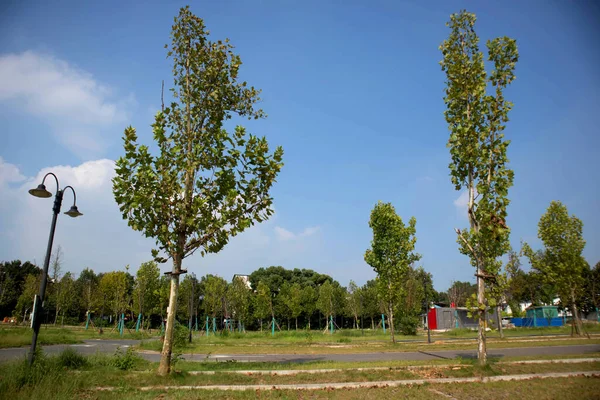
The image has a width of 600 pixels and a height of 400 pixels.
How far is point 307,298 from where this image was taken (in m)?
58.7

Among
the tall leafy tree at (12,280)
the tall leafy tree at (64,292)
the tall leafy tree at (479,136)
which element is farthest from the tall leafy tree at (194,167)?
the tall leafy tree at (12,280)

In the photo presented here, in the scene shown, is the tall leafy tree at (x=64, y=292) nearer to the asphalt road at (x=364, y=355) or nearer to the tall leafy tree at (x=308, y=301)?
the asphalt road at (x=364, y=355)

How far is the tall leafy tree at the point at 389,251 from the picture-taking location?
26547 millimetres

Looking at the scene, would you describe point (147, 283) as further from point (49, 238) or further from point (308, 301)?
point (49, 238)

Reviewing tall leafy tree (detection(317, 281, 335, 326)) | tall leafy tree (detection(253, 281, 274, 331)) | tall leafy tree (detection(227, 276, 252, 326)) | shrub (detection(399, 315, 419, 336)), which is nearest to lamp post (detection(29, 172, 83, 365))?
shrub (detection(399, 315, 419, 336))

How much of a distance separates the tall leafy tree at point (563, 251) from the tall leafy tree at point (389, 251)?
11.6 meters

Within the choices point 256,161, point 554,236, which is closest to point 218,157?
point 256,161

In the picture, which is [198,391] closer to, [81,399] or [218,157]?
[81,399]

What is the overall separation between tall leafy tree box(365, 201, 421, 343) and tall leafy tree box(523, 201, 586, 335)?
38.0 ft

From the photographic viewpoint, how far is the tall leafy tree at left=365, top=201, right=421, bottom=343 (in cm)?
2655

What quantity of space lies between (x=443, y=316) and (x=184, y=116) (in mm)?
51119

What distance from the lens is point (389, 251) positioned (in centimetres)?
2705

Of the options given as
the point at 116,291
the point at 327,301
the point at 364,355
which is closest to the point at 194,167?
the point at 364,355

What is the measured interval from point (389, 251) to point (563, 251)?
14.5 m
